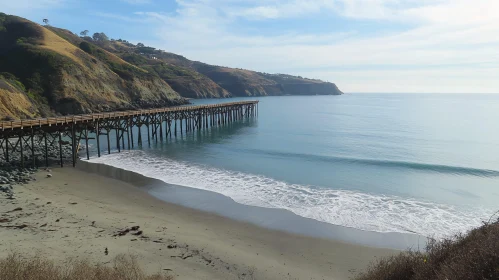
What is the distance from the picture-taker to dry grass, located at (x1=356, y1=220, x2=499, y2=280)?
6402 mm

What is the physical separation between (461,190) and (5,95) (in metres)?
47.0

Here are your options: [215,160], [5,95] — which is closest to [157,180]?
[215,160]

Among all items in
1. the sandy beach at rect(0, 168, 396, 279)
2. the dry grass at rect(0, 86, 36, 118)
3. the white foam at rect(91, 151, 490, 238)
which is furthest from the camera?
the dry grass at rect(0, 86, 36, 118)

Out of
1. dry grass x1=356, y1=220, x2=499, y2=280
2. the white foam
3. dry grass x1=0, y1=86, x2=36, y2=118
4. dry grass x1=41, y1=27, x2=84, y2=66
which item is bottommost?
the white foam

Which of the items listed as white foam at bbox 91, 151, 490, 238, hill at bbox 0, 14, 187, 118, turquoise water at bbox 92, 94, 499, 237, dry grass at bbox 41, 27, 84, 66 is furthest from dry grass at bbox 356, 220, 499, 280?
dry grass at bbox 41, 27, 84, 66

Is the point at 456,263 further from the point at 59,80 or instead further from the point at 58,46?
the point at 58,46

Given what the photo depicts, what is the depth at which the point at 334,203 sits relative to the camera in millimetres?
19625

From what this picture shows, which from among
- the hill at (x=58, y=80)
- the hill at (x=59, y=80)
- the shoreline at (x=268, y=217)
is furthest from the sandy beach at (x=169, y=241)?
the hill at (x=58, y=80)

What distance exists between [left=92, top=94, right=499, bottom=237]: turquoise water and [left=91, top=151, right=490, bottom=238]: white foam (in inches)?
2.0

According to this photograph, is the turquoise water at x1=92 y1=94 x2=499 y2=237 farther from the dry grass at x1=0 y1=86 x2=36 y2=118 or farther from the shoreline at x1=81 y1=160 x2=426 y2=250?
the dry grass at x1=0 y1=86 x2=36 y2=118

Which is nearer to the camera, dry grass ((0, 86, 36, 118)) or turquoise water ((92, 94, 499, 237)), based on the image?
turquoise water ((92, 94, 499, 237))

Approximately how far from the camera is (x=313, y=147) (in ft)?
132

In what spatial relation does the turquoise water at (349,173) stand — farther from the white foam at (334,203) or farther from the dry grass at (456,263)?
the dry grass at (456,263)

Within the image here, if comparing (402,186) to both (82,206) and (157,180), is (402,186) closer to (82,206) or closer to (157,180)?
(157,180)
